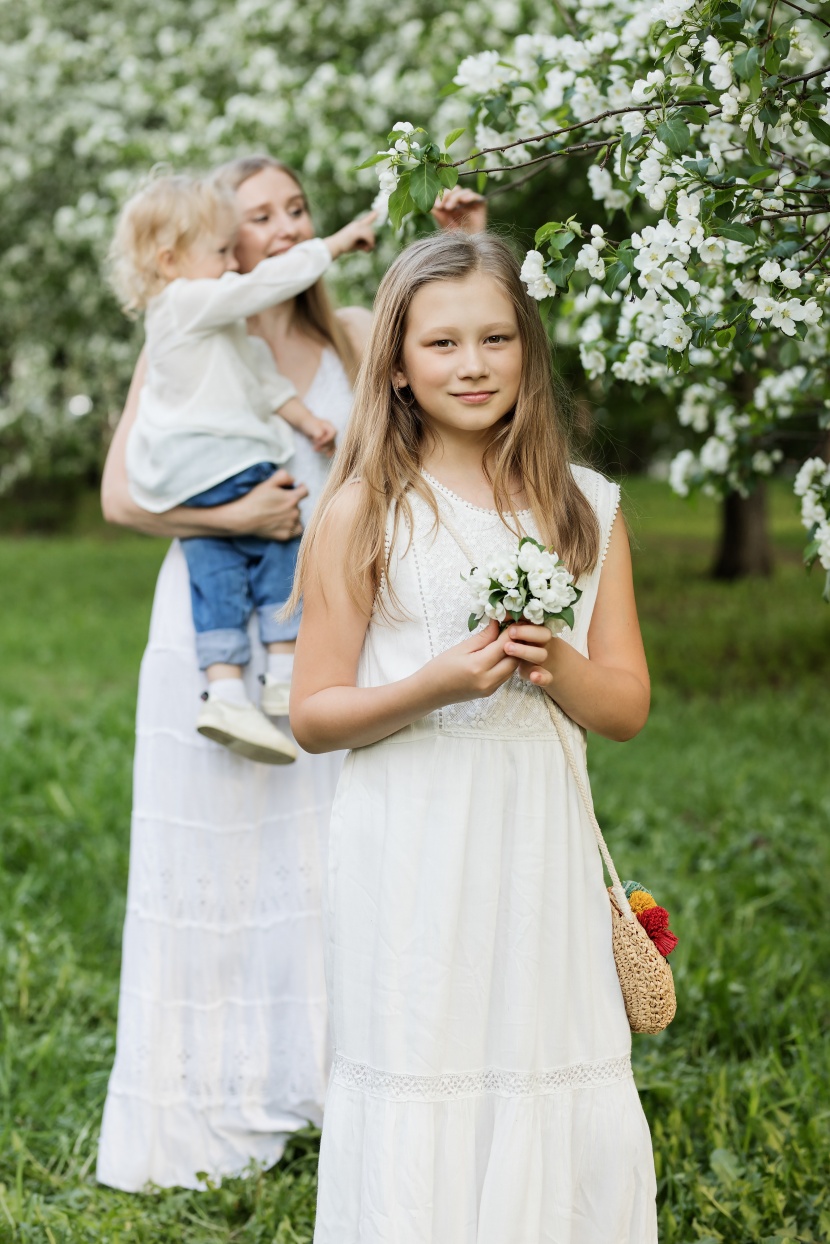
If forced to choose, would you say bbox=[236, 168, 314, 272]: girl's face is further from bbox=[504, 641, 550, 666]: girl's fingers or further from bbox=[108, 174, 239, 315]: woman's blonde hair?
bbox=[504, 641, 550, 666]: girl's fingers

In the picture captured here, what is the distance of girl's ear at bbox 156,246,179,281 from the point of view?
10.4 ft

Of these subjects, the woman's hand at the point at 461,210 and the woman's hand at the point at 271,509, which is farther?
the woman's hand at the point at 271,509

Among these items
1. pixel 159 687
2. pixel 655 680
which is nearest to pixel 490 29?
pixel 655 680

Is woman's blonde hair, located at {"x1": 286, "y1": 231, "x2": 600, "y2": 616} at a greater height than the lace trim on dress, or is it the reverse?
woman's blonde hair, located at {"x1": 286, "y1": 231, "x2": 600, "y2": 616}

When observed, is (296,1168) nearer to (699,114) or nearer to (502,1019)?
(502,1019)

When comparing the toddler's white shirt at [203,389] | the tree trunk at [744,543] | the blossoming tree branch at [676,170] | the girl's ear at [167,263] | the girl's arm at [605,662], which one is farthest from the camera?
the tree trunk at [744,543]

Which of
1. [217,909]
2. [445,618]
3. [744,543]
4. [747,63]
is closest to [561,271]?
[747,63]

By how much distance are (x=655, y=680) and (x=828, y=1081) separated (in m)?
5.25

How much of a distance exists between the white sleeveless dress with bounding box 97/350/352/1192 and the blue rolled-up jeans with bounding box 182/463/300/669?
71mm

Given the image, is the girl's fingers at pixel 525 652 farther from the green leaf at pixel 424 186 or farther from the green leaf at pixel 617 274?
the green leaf at pixel 424 186

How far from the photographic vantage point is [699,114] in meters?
2.14

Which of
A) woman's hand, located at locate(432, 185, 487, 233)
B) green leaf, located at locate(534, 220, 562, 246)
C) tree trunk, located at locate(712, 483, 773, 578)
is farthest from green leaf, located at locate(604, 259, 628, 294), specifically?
tree trunk, located at locate(712, 483, 773, 578)

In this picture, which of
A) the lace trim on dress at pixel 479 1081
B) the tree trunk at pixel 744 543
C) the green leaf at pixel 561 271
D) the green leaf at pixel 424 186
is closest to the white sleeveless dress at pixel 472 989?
the lace trim on dress at pixel 479 1081

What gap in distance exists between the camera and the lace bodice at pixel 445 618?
2.19m
